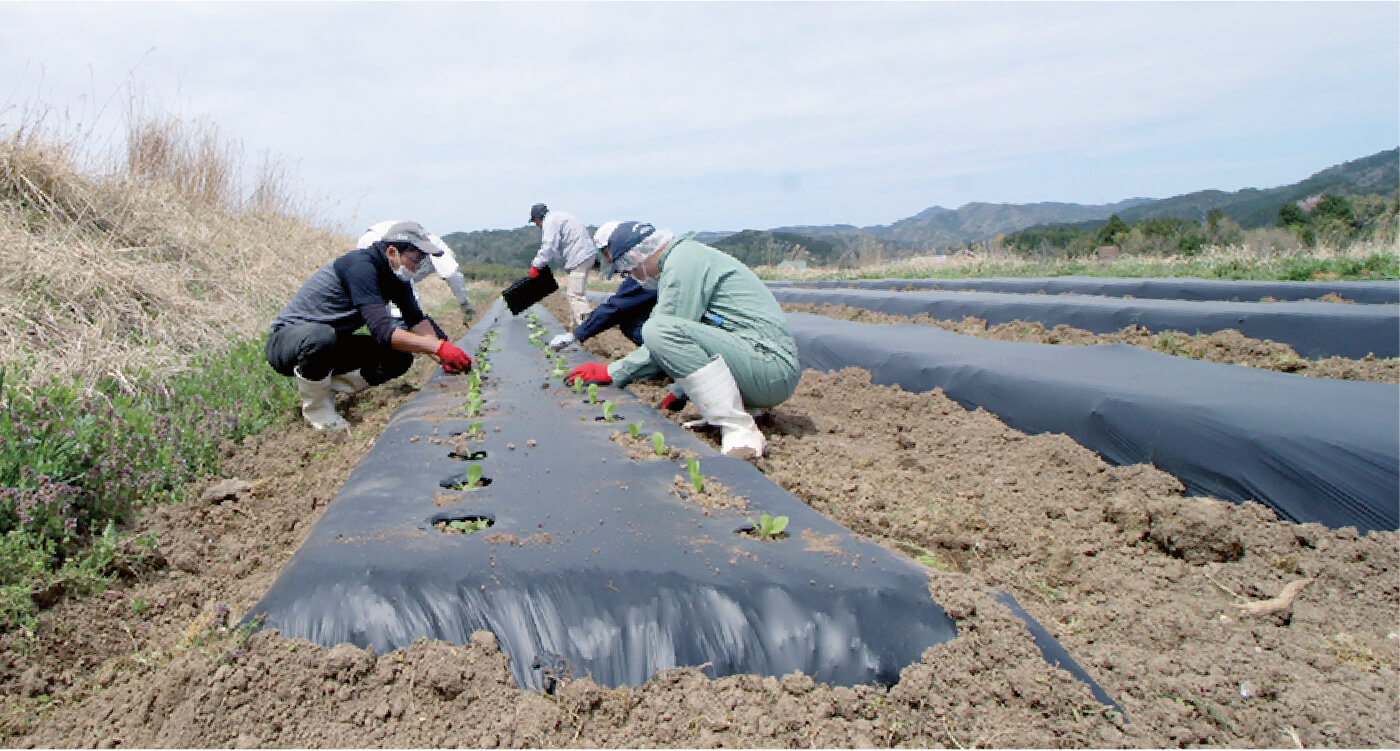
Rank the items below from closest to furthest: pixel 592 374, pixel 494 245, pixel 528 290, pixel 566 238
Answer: pixel 592 374, pixel 528 290, pixel 566 238, pixel 494 245

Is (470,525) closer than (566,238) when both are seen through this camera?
Yes

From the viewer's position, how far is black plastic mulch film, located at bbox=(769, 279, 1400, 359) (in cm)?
420

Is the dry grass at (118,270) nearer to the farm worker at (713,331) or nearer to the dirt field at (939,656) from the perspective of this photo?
the dirt field at (939,656)

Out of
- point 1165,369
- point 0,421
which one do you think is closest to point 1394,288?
point 1165,369

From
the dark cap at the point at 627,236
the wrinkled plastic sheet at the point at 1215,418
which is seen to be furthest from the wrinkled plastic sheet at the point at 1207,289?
the dark cap at the point at 627,236

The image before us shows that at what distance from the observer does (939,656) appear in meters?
1.51

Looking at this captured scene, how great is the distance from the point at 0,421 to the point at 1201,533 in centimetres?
386

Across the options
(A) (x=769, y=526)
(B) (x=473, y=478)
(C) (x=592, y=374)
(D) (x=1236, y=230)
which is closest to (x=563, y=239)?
(C) (x=592, y=374)

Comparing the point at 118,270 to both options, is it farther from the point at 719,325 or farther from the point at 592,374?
the point at 719,325

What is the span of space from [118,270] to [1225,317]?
7.46 m

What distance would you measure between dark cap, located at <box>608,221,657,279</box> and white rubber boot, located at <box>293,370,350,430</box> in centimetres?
182

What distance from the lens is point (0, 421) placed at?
2.39m

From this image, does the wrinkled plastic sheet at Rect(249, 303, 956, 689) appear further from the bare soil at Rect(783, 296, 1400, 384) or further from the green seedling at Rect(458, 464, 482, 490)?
the bare soil at Rect(783, 296, 1400, 384)

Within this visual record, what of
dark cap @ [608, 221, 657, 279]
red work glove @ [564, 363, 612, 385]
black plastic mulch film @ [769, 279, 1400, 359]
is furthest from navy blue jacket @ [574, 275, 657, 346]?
black plastic mulch film @ [769, 279, 1400, 359]
